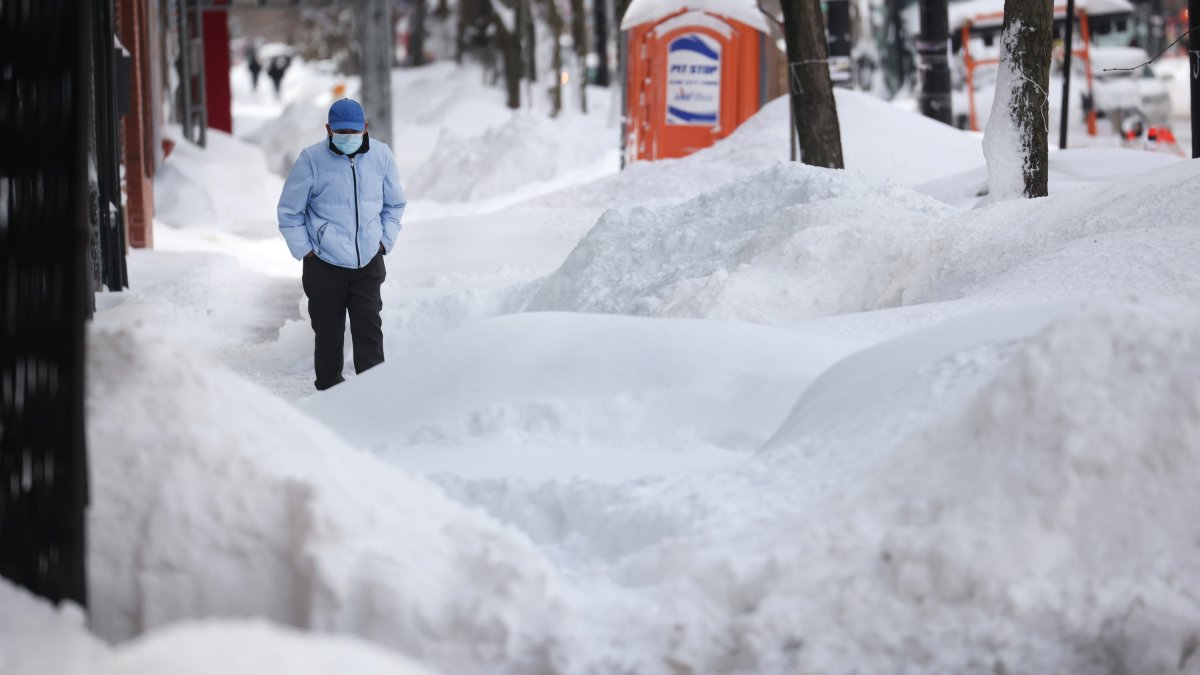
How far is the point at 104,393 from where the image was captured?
3898mm

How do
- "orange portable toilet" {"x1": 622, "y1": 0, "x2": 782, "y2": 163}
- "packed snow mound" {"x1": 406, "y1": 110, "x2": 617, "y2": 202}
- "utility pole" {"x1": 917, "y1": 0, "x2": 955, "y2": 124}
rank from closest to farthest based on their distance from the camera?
1. "utility pole" {"x1": 917, "y1": 0, "x2": 955, "y2": 124}
2. "orange portable toilet" {"x1": 622, "y1": 0, "x2": 782, "y2": 163}
3. "packed snow mound" {"x1": 406, "y1": 110, "x2": 617, "y2": 202}

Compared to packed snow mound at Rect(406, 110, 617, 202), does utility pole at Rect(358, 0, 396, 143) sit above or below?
above

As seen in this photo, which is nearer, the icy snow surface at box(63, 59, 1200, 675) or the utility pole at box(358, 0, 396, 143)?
the icy snow surface at box(63, 59, 1200, 675)

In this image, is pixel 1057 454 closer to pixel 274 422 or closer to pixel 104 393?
pixel 274 422

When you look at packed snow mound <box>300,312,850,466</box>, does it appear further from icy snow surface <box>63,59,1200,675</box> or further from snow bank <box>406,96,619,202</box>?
snow bank <box>406,96,619,202</box>

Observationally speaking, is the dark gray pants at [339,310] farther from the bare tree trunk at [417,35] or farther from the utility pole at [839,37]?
the bare tree trunk at [417,35]

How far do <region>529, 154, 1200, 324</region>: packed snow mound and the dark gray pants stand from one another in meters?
1.44

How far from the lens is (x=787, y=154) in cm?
1495

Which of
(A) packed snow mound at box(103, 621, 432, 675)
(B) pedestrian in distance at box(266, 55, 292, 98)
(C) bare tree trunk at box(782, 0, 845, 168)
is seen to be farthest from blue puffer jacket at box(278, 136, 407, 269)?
(B) pedestrian in distance at box(266, 55, 292, 98)

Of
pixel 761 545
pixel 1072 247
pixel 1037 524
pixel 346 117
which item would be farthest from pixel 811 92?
pixel 1037 524

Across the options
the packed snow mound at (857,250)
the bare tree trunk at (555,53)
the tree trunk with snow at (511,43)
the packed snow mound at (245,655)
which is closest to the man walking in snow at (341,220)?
the packed snow mound at (857,250)

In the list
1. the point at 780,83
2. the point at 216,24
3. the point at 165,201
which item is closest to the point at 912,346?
the point at 780,83

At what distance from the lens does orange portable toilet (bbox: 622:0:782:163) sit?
16.7m

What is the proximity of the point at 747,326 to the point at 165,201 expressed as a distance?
1281 cm
